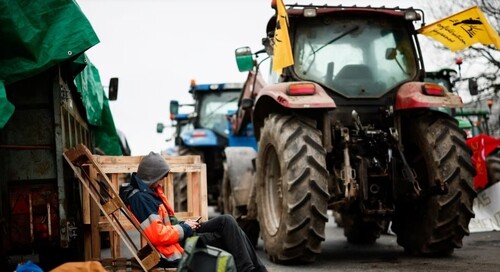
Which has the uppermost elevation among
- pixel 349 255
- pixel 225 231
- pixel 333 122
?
pixel 333 122

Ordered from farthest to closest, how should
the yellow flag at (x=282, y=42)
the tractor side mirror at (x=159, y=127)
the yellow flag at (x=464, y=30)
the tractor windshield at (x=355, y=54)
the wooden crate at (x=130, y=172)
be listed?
the tractor side mirror at (x=159, y=127), the tractor windshield at (x=355, y=54), the yellow flag at (x=464, y=30), the yellow flag at (x=282, y=42), the wooden crate at (x=130, y=172)

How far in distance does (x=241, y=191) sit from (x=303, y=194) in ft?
8.26

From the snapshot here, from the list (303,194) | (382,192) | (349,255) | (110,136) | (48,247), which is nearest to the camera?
(48,247)

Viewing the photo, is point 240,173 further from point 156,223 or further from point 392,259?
point 156,223

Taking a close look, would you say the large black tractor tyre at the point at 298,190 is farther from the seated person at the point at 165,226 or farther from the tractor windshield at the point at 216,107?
the tractor windshield at the point at 216,107

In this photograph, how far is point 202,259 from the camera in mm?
5438

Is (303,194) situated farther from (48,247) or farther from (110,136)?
(110,136)

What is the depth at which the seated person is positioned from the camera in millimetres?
5871

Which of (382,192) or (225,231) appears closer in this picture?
(225,231)

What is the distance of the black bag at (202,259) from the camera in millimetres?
5332

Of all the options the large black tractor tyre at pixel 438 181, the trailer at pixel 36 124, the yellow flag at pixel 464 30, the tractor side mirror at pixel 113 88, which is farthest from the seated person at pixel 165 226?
the tractor side mirror at pixel 113 88

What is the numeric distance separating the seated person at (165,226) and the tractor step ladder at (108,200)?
67 mm

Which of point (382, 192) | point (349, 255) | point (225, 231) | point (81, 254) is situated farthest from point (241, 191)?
point (225, 231)

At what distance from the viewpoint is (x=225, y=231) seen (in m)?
6.21
